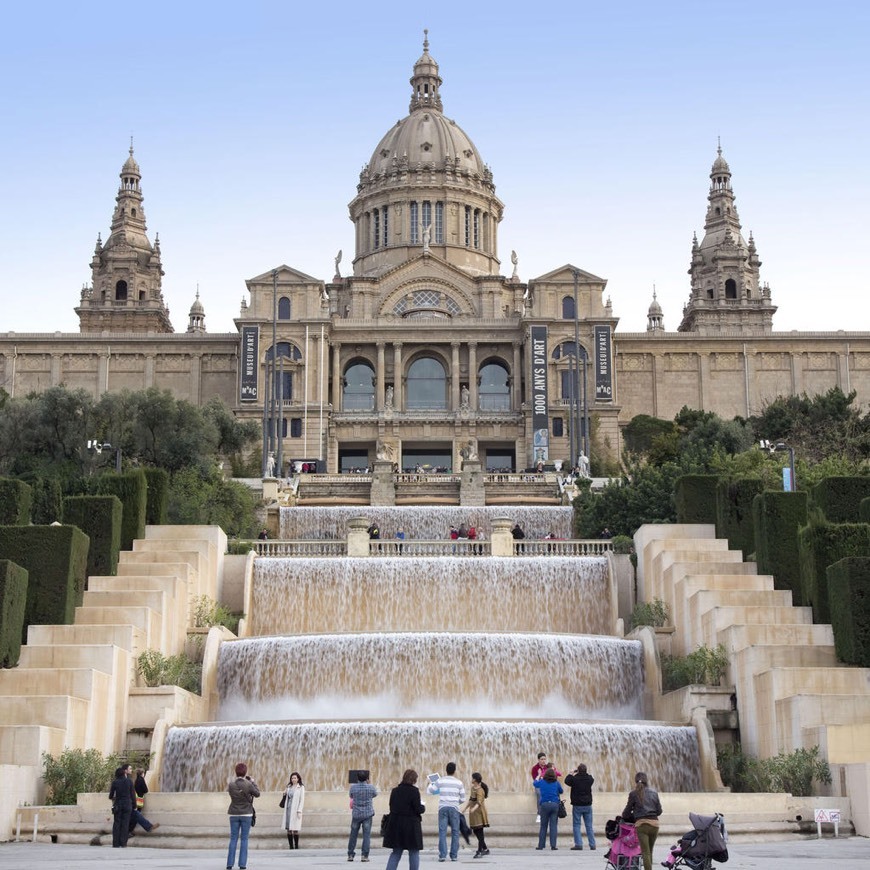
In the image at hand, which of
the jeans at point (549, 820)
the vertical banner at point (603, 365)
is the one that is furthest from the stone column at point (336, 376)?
the jeans at point (549, 820)

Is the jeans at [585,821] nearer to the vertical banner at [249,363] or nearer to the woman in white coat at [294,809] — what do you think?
the woman in white coat at [294,809]

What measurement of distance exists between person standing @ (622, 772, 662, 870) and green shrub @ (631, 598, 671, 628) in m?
16.6

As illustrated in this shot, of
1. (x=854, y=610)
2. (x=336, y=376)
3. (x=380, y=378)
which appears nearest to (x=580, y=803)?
(x=854, y=610)

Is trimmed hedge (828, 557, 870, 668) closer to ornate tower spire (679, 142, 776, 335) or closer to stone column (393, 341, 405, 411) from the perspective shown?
stone column (393, 341, 405, 411)

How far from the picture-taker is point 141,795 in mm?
22844

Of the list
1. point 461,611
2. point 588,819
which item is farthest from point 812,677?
point 461,611

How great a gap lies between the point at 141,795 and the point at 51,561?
331 inches

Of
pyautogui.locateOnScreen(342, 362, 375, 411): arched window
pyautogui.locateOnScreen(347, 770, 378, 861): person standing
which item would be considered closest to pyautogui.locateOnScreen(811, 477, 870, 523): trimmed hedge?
pyautogui.locateOnScreen(347, 770, 378, 861): person standing

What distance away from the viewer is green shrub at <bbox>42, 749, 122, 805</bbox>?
2414 centimetres

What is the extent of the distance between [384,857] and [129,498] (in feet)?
61.6

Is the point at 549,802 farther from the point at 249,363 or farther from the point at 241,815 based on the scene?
the point at 249,363

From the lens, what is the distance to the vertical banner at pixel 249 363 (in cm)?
8075

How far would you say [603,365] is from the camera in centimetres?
8256

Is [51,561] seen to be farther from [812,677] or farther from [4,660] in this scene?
[812,677]
